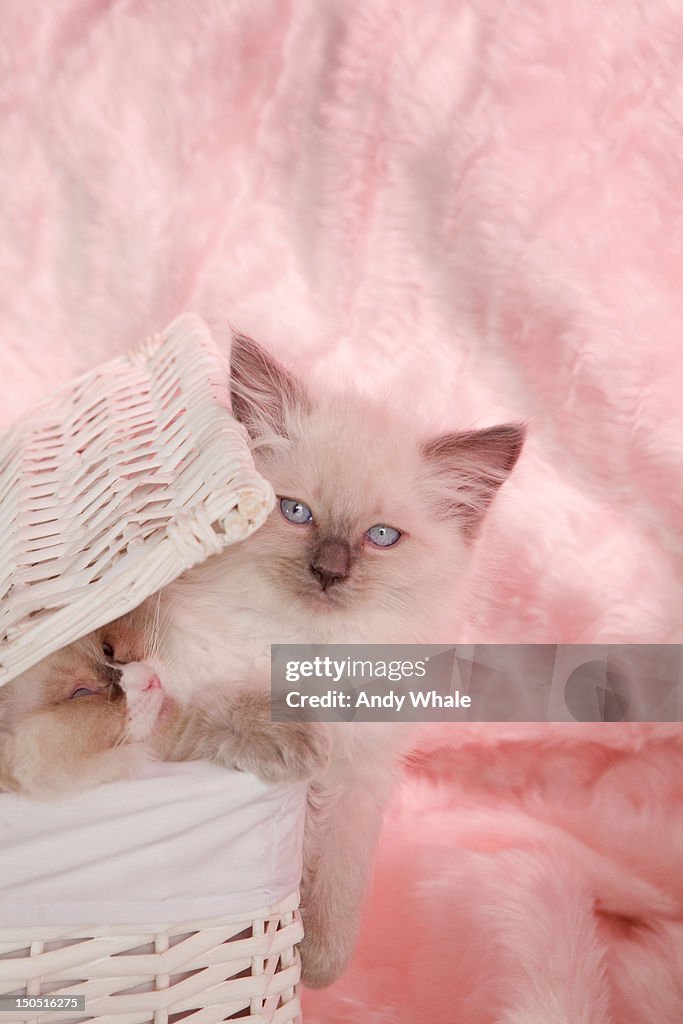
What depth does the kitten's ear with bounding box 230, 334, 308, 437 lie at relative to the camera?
1086 millimetres

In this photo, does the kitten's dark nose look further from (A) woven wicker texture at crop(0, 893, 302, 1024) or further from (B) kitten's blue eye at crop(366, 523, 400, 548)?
(A) woven wicker texture at crop(0, 893, 302, 1024)

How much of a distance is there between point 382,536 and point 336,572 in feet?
0.31

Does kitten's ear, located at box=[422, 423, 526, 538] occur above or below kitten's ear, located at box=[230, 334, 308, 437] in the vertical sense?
below

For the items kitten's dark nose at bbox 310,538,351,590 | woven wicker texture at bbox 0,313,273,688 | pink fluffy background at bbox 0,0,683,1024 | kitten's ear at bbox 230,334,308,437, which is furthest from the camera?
pink fluffy background at bbox 0,0,683,1024

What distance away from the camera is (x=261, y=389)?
3.59 ft

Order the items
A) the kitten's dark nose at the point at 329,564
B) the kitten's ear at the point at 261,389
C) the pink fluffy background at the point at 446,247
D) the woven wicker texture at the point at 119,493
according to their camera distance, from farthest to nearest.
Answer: the pink fluffy background at the point at 446,247
the kitten's ear at the point at 261,389
the kitten's dark nose at the point at 329,564
the woven wicker texture at the point at 119,493

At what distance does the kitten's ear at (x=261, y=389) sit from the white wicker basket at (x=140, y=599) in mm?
39

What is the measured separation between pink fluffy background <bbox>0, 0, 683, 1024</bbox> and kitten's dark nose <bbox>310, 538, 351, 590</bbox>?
0.57 m

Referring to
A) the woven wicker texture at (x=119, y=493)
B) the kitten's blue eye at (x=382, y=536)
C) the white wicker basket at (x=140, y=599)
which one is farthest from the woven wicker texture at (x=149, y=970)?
the kitten's blue eye at (x=382, y=536)

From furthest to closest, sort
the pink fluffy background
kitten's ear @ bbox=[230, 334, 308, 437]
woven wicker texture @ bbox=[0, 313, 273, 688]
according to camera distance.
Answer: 1. the pink fluffy background
2. kitten's ear @ bbox=[230, 334, 308, 437]
3. woven wicker texture @ bbox=[0, 313, 273, 688]

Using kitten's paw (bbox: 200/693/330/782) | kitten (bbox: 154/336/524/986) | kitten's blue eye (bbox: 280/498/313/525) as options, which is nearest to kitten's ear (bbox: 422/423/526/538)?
kitten (bbox: 154/336/524/986)

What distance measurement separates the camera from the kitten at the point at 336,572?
995 millimetres

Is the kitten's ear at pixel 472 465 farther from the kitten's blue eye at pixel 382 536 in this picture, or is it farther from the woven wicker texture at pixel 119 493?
the woven wicker texture at pixel 119 493

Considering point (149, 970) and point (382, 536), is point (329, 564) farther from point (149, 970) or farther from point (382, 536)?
point (149, 970)
